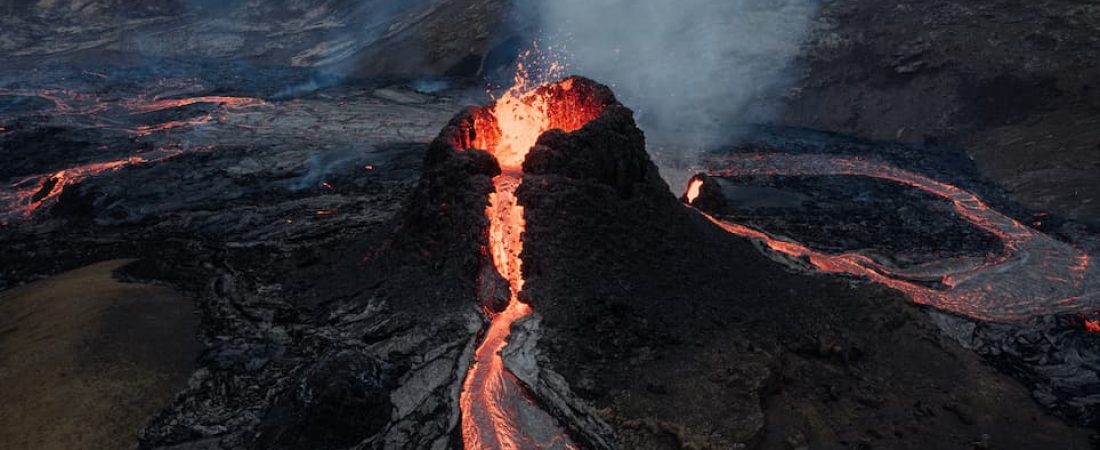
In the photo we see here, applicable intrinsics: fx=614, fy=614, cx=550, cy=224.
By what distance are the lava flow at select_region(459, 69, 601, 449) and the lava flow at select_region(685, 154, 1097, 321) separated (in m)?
6.68

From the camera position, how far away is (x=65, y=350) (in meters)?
12.1

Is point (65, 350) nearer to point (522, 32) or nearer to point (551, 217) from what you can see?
point (551, 217)

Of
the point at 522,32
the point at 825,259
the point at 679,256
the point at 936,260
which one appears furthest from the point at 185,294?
the point at 522,32

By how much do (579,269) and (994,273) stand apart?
14537mm

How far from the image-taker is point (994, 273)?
19.1 metres

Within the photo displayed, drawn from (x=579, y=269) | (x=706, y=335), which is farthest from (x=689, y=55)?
(x=706, y=335)

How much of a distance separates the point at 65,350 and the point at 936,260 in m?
23.5

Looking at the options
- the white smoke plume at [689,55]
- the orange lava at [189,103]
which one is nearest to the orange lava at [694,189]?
the white smoke plume at [689,55]

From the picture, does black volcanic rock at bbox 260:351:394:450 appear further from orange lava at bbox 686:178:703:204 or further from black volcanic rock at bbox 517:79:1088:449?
orange lava at bbox 686:178:703:204

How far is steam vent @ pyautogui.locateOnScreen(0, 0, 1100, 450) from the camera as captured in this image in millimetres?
10648

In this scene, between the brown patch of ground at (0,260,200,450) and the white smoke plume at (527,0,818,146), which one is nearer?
the brown patch of ground at (0,260,200,450)

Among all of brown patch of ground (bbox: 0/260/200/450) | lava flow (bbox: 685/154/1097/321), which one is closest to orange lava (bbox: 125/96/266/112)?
brown patch of ground (bbox: 0/260/200/450)

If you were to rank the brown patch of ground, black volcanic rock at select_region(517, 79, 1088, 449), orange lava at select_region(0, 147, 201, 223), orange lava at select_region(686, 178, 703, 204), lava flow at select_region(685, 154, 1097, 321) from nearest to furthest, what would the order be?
the brown patch of ground
black volcanic rock at select_region(517, 79, 1088, 449)
lava flow at select_region(685, 154, 1097, 321)
orange lava at select_region(686, 178, 703, 204)
orange lava at select_region(0, 147, 201, 223)

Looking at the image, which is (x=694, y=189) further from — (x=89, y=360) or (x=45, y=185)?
(x=45, y=185)
